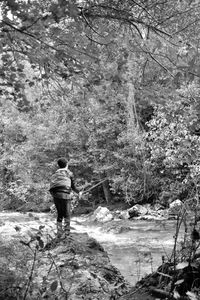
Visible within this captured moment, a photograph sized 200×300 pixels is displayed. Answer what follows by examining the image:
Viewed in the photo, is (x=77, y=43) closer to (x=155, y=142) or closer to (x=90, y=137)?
(x=155, y=142)

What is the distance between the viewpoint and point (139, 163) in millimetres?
16875

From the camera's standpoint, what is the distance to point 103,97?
14.1 ft

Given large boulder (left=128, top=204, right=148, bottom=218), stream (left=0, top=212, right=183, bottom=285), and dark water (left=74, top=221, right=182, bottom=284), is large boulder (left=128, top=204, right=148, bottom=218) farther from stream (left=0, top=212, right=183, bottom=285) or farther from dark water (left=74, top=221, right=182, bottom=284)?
stream (left=0, top=212, right=183, bottom=285)

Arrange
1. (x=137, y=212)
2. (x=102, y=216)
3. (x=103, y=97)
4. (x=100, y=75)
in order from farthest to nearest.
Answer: (x=102, y=216) < (x=137, y=212) < (x=103, y=97) < (x=100, y=75)

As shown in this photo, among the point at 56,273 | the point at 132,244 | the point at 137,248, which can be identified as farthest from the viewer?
the point at 132,244

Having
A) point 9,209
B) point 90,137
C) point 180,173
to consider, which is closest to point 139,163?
point 180,173

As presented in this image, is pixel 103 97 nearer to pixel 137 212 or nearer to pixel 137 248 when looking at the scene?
pixel 137 248

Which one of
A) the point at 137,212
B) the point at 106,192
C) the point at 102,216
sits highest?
the point at 106,192

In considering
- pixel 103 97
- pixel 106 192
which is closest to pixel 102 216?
pixel 106 192

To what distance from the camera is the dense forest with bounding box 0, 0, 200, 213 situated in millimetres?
2951

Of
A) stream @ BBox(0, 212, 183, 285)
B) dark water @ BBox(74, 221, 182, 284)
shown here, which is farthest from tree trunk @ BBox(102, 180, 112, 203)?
Answer: stream @ BBox(0, 212, 183, 285)

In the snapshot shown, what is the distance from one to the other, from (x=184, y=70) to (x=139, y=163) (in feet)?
47.4

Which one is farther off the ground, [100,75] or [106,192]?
[100,75]

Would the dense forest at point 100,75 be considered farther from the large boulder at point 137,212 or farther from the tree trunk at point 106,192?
the tree trunk at point 106,192
